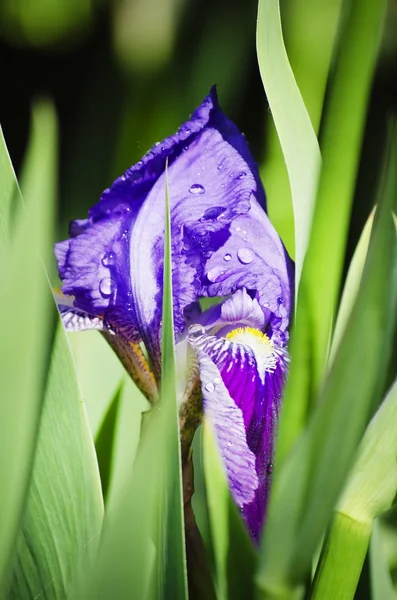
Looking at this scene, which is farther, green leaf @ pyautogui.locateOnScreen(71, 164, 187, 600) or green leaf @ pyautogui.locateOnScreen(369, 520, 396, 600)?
green leaf @ pyautogui.locateOnScreen(369, 520, 396, 600)

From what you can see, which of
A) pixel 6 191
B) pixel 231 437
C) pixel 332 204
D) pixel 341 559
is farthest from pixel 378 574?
pixel 6 191

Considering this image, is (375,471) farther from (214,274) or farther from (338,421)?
(214,274)

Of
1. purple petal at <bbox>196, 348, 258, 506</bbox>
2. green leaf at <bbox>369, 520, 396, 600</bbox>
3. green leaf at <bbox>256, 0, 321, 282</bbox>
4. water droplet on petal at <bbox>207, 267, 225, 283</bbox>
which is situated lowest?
green leaf at <bbox>369, 520, 396, 600</bbox>

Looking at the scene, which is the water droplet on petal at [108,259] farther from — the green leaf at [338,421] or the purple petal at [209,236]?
the green leaf at [338,421]

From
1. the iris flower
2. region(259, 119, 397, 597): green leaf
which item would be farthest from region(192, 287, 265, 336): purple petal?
region(259, 119, 397, 597): green leaf

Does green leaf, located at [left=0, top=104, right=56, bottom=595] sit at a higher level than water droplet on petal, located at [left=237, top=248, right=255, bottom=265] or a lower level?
lower

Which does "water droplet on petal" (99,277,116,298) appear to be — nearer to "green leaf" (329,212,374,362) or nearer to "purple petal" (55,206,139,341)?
"purple petal" (55,206,139,341)

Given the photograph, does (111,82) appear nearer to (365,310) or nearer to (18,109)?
(18,109)
